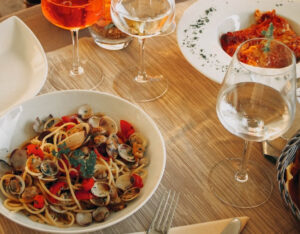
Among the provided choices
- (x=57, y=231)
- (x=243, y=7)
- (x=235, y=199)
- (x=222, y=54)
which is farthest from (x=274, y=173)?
(x=243, y=7)

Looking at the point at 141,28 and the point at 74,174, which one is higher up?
the point at 141,28

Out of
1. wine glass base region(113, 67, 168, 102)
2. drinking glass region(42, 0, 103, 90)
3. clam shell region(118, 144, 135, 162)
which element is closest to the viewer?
clam shell region(118, 144, 135, 162)

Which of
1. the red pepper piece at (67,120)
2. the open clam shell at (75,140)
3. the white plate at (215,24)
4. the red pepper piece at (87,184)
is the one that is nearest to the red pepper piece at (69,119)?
the red pepper piece at (67,120)

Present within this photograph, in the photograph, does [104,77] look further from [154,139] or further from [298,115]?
[298,115]

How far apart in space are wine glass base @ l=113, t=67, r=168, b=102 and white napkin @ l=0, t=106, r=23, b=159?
0.37 m

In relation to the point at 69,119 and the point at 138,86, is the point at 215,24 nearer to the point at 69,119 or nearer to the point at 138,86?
the point at 138,86

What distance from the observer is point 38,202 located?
111 centimetres

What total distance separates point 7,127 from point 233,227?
2.12 feet

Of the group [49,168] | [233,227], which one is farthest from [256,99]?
[49,168]

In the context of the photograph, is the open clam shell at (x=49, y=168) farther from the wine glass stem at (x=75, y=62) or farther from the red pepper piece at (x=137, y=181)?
the wine glass stem at (x=75, y=62)

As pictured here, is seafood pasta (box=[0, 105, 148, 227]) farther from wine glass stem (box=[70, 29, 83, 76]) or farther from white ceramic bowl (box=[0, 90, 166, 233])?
wine glass stem (box=[70, 29, 83, 76])

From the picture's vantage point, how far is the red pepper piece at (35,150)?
1.19 meters

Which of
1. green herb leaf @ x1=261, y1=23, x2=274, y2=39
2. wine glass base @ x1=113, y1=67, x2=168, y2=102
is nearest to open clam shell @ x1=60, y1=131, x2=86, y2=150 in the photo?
wine glass base @ x1=113, y1=67, x2=168, y2=102

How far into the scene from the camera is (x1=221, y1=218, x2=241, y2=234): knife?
3.65 ft
